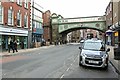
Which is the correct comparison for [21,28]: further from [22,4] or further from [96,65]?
[96,65]

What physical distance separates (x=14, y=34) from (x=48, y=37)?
113 feet

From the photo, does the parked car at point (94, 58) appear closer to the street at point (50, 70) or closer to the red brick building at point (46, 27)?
the street at point (50, 70)

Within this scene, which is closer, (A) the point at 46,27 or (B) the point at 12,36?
(B) the point at 12,36

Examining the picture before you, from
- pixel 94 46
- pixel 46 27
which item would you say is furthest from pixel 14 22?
pixel 46 27

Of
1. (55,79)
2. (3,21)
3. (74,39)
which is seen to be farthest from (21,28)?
(74,39)

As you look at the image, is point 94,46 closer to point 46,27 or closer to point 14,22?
point 14,22

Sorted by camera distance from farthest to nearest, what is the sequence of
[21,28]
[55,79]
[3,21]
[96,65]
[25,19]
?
[25,19]
[21,28]
[3,21]
[96,65]
[55,79]

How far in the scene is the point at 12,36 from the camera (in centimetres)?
2891

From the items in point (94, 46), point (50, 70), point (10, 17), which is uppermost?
point (10, 17)

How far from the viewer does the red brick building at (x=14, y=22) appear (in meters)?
26.3

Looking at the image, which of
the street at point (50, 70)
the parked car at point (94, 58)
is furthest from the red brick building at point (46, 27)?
the parked car at point (94, 58)

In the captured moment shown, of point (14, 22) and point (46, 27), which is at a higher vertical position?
point (46, 27)

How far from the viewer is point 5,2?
2705cm

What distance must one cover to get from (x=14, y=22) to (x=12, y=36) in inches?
83.4
